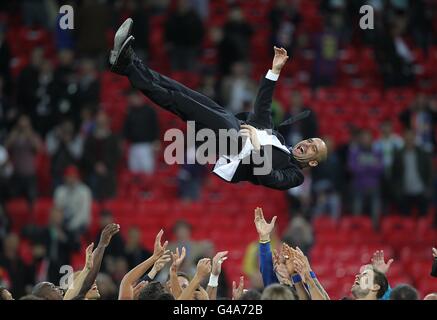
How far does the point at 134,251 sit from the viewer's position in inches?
688

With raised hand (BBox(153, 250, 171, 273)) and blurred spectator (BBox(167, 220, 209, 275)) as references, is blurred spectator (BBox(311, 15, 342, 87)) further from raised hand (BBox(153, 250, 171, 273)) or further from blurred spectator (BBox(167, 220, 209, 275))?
raised hand (BBox(153, 250, 171, 273))

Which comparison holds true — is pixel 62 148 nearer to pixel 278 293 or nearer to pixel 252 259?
pixel 252 259

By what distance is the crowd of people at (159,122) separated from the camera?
60.0 feet

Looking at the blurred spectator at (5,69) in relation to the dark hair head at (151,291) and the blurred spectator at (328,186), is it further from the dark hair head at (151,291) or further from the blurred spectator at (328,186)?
the dark hair head at (151,291)

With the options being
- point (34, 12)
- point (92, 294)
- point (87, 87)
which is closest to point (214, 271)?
point (92, 294)

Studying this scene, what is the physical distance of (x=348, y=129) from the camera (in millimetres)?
22344

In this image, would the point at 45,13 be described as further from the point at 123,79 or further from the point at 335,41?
the point at 335,41

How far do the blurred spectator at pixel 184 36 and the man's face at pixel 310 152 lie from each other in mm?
9858

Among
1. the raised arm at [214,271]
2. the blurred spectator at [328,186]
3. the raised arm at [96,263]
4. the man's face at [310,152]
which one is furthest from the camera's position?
the blurred spectator at [328,186]

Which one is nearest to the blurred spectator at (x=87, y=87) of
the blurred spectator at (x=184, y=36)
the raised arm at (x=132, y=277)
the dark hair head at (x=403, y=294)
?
the blurred spectator at (x=184, y=36)

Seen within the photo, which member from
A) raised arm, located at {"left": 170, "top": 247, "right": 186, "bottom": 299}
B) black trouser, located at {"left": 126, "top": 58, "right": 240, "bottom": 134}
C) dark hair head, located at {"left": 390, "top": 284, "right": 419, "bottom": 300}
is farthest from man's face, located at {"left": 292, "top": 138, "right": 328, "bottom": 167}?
dark hair head, located at {"left": 390, "top": 284, "right": 419, "bottom": 300}

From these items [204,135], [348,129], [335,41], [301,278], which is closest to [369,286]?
[301,278]

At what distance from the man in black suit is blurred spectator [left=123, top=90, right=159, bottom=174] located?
7630 mm

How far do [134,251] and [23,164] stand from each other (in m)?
3.27
